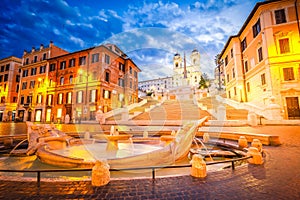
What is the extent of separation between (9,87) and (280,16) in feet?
200

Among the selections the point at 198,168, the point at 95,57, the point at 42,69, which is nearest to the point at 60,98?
the point at 42,69

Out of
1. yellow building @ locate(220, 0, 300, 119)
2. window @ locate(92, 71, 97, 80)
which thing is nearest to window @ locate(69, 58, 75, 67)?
window @ locate(92, 71, 97, 80)

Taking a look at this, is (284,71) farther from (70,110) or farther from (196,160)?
(70,110)

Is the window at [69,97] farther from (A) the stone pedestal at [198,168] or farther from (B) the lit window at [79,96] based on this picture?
(A) the stone pedestal at [198,168]

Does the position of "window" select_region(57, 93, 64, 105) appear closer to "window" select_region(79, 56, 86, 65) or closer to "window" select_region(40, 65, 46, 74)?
"window" select_region(79, 56, 86, 65)

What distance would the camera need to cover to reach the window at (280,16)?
20.3 metres

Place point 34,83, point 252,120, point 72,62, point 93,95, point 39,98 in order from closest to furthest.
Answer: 1. point 252,120
2. point 93,95
3. point 72,62
4. point 39,98
5. point 34,83

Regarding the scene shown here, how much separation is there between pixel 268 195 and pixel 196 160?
4.89 feet

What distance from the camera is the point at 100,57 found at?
95.9 feet

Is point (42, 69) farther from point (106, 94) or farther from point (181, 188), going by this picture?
point (181, 188)

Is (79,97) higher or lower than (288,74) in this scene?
lower

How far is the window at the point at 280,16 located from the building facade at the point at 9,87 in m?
59.0

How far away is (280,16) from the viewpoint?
66.9 feet

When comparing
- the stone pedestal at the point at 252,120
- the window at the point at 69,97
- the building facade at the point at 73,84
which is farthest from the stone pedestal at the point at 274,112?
the window at the point at 69,97
